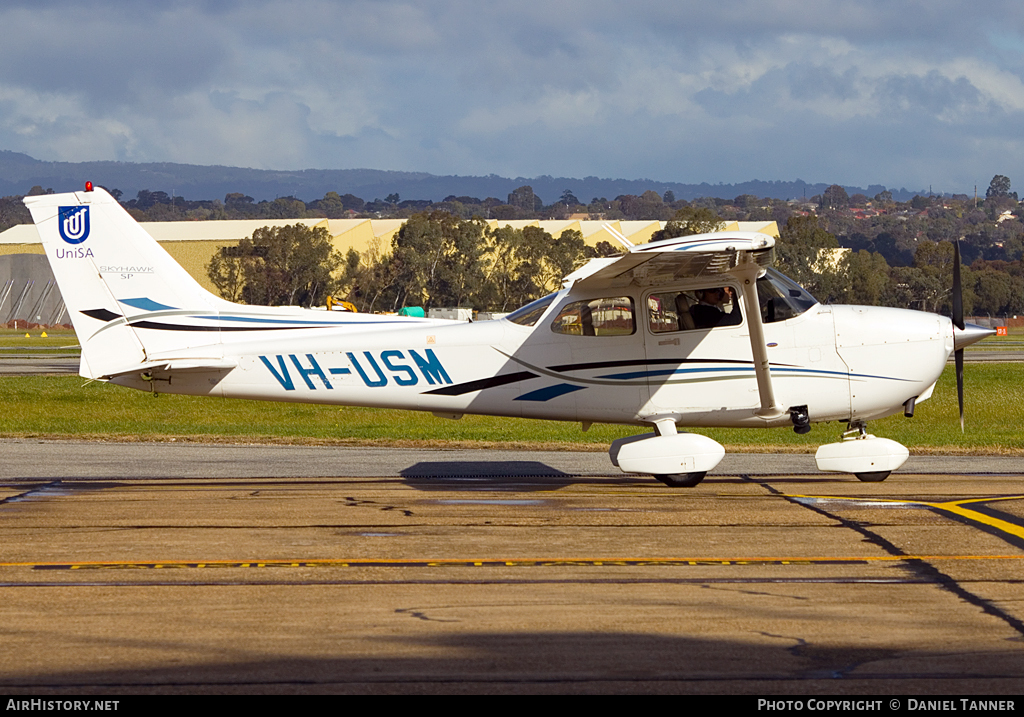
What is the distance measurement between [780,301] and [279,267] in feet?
263

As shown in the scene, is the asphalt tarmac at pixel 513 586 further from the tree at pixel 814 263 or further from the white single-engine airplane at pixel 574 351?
the tree at pixel 814 263

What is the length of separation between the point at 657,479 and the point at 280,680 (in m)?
8.41

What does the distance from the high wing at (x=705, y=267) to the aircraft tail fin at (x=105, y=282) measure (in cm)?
500

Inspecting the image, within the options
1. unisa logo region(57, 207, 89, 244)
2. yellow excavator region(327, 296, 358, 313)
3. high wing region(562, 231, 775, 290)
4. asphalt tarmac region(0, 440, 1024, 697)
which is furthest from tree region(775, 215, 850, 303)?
unisa logo region(57, 207, 89, 244)

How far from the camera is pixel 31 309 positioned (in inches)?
3971

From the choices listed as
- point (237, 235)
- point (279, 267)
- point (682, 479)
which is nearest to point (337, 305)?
point (682, 479)

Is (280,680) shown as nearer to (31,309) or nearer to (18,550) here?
(18,550)

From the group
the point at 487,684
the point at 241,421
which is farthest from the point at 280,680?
the point at 241,421

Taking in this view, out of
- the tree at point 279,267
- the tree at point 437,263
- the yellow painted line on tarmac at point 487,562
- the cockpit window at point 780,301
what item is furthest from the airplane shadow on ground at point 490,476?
the tree at point 279,267

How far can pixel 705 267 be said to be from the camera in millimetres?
11727

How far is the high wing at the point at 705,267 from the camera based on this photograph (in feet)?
36.0

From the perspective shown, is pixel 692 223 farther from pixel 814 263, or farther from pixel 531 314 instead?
pixel 531 314

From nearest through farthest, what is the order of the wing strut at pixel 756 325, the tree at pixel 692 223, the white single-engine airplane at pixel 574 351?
the wing strut at pixel 756 325 < the white single-engine airplane at pixel 574 351 < the tree at pixel 692 223

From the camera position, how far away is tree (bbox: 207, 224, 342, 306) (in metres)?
88.8
